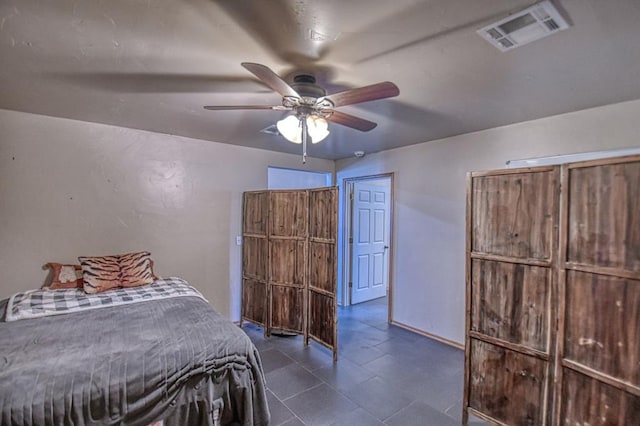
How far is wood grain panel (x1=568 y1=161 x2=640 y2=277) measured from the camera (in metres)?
1.47

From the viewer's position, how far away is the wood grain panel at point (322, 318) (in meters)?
3.13

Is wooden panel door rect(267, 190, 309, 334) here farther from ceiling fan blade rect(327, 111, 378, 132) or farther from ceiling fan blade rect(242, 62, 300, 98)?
ceiling fan blade rect(242, 62, 300, 98)

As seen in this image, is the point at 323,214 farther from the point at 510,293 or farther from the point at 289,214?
the point at 510,293

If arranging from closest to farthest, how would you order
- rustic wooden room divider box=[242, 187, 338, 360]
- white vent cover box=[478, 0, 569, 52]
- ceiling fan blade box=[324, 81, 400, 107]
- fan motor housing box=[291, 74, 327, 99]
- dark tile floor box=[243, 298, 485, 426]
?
1. white vent cover box=[478, 0, 569, 52]
2. ceiling fan blade box=[324, 81, 400, 107]
3. fan motor housing box=[291, 74, 327, 99]
4. dark tile floor box=[243, 298, 485, 426]
5. rustic wooden room divider box=[242, 187, 338, 360]

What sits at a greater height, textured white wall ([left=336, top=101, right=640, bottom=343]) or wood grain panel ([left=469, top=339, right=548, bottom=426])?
textured white wall ([left=336, top=101, right=640, bottom=343])

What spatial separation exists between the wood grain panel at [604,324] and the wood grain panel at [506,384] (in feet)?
0.82

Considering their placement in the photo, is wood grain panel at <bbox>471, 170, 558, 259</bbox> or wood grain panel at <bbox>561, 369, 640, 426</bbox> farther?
wood grain panel at <bbox>471, 170, 558, 259</bbox>

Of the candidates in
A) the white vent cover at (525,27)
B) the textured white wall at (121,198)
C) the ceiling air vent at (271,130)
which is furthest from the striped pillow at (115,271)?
the white vent cover at (525,27)

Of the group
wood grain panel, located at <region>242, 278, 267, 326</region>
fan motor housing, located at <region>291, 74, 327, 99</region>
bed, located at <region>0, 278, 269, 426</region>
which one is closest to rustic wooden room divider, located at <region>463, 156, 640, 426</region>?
fan motor housing, located at <region>291, 74, 327, 99</region>

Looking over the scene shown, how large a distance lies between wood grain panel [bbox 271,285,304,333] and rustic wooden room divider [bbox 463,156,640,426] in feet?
6.13

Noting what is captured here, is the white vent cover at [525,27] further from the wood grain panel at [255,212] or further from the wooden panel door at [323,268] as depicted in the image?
the wood grain panel at [255,212]

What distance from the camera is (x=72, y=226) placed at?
298 cm

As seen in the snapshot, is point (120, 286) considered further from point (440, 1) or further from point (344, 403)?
point (440, 1)

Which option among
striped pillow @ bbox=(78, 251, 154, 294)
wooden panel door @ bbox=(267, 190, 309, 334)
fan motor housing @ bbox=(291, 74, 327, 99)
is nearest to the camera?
fan motor housing @ bbox=(291, 74, 327, 99)
